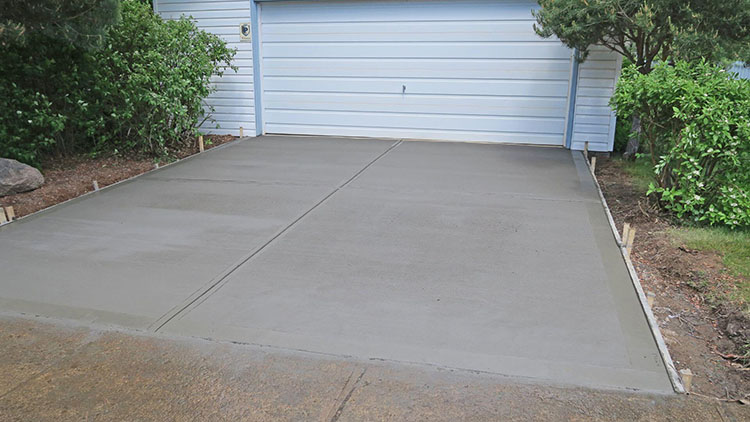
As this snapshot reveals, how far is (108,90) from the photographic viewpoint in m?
6.75

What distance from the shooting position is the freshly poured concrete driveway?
275 cm

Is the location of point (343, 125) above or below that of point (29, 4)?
below

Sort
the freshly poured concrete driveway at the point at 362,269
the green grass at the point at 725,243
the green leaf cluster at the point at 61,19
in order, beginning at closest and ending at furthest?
the freshly poured concrete driveway at the point at 362,269 → the green grass at the point at 725,243 → the green leaf cluster at the point at 61,19

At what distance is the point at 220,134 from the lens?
360 inches

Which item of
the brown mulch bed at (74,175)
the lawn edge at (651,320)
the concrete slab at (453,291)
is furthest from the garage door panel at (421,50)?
the lawn edge at (651,320)

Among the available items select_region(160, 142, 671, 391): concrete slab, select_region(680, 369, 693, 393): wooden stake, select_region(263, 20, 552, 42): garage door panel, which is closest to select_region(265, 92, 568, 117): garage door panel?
select_region(263, 20, 552, 42): garage door panel

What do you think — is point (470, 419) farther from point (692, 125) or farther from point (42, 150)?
point (42, 150)

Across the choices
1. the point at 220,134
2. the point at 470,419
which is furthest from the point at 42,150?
the point at 470,419

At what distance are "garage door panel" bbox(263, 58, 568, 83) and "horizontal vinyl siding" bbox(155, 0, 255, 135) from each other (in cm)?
40

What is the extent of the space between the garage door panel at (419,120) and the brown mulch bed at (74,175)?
1768 millimetres

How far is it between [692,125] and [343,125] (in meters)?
5.44

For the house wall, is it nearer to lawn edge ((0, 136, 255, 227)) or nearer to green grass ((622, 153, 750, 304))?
lawn edge ((0, 136, 255, 227))

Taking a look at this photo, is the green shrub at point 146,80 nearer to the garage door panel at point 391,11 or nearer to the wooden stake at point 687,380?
the garage door panel at point 391,11

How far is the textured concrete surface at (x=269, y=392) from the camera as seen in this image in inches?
87.4
